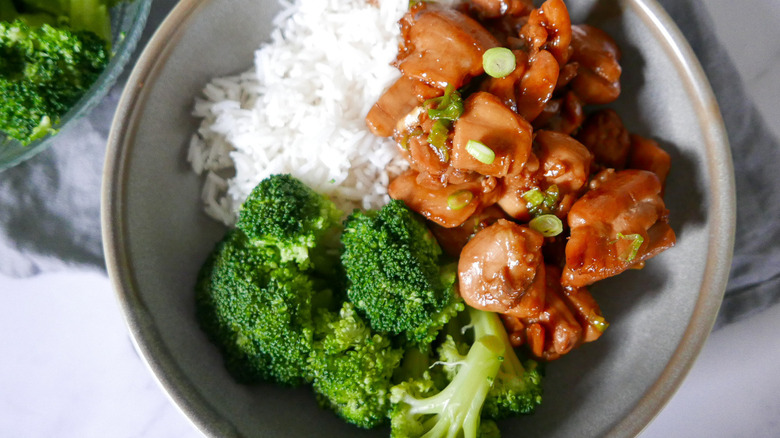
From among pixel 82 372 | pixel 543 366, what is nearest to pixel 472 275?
pixel 543 366

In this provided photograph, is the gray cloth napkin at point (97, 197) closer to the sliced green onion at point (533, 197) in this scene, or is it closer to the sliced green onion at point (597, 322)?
the sliced green onion at point (597, 322)

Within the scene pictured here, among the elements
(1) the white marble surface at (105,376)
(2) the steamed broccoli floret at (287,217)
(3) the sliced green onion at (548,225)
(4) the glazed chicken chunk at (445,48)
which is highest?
(4) the glazed chicken chunk at (445,48)

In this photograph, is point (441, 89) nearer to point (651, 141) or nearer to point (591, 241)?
point (591, 241)

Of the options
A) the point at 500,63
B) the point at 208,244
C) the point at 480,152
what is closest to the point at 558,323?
the point at 480,152

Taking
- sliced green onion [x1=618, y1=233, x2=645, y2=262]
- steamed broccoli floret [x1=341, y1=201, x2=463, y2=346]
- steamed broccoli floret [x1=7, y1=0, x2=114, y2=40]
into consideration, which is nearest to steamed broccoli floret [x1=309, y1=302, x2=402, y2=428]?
steamed broccoli floret [x1=341, y1=201, x2=463, y2=346]

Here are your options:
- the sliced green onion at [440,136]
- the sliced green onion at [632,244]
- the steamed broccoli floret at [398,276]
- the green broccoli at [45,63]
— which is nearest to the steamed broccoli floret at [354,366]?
the steamed broccoli floret at [398,276]

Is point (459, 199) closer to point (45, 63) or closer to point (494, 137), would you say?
point (494, 137)
